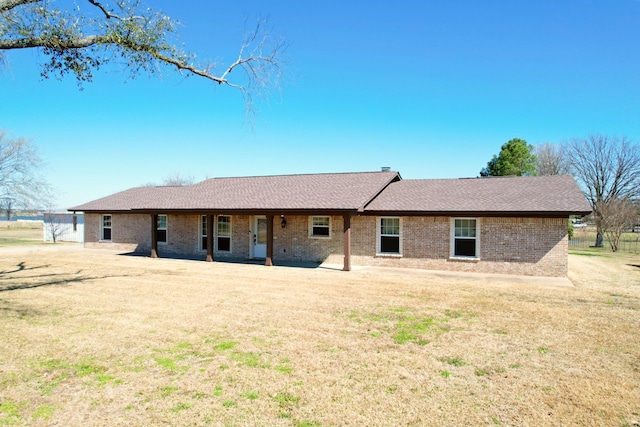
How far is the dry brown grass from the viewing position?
4.37 meters

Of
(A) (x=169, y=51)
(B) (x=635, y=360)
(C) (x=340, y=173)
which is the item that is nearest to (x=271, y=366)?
(B) (x=635, y=360)

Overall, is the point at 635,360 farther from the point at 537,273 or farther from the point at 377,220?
the point at 377,220

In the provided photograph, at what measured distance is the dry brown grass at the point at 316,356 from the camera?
4.37 meters

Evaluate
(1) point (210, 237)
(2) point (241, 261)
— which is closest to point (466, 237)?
(2) point (241, 261)

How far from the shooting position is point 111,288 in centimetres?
1141

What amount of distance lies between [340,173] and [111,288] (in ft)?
44.5

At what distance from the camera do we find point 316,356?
6027 mm

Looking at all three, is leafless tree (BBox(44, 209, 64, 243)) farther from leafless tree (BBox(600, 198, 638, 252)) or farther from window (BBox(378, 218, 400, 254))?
leafless tree (BBox(600, 198, 638, 252))

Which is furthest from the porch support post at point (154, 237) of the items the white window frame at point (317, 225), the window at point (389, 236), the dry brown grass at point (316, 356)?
the window at point (389, 236)

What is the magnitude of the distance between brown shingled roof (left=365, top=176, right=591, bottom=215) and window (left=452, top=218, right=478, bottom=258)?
2.21 feet

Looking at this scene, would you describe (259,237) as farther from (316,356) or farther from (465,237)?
(316,356)

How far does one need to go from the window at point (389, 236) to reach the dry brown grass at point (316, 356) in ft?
16.6

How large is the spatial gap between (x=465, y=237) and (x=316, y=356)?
36.9 ft

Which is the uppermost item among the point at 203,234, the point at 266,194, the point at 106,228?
the point at 266,194
